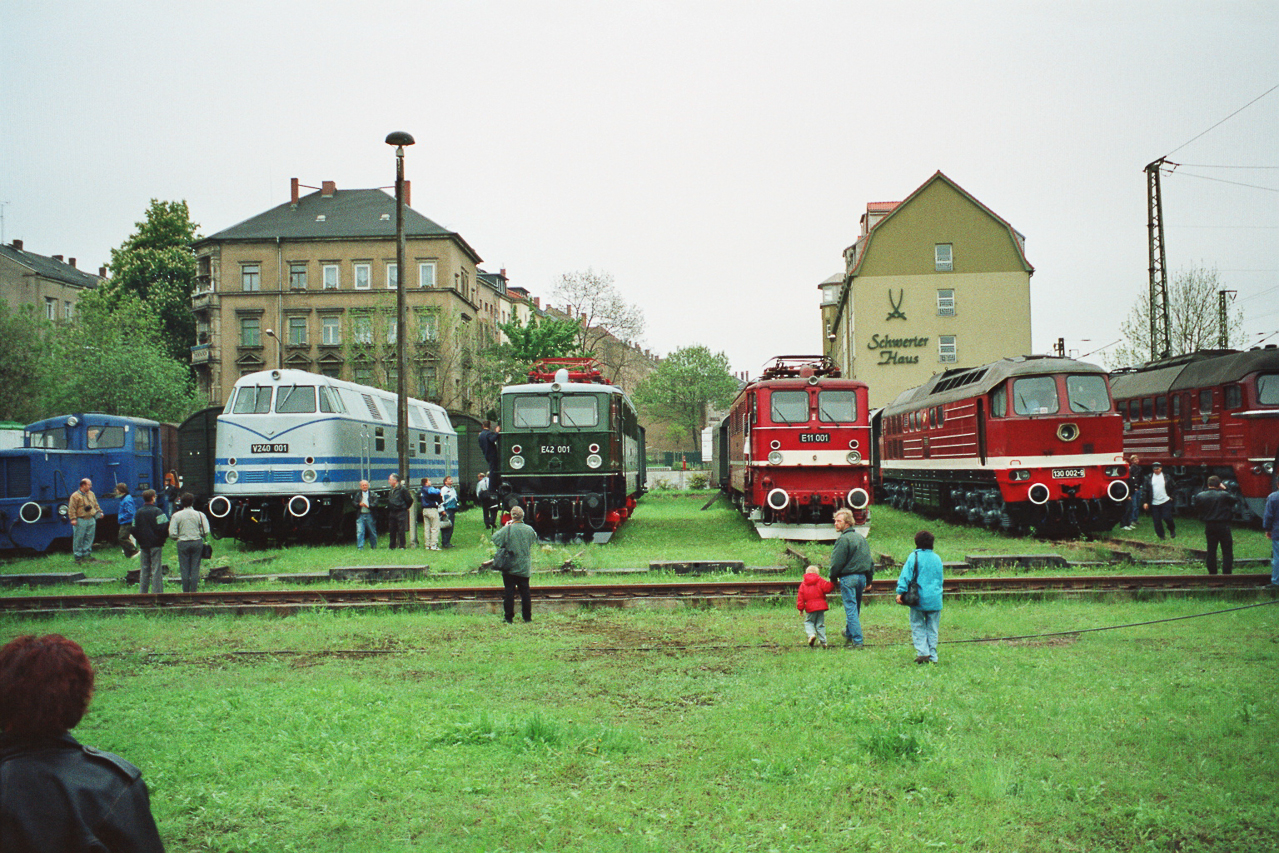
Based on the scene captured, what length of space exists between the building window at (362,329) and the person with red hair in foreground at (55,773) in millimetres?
51708

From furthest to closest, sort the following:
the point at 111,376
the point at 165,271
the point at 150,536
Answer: the point at 165,271, the point at 111,376, the point at 150,536

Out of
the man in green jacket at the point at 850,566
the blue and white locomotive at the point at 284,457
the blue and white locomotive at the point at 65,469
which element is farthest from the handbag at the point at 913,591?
the blue and white locomotive at the point at 65,469

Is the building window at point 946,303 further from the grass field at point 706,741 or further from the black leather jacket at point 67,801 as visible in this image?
the black leather jacket at point 67,801

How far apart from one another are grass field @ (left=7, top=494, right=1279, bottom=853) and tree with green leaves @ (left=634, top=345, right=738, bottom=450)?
8115 centimetres

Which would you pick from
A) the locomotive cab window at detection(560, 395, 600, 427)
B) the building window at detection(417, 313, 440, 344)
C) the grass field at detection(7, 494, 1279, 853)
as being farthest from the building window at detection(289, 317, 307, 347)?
the grass field at detection(7, 494, 1279, 853)

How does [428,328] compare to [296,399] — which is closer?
[296,399]

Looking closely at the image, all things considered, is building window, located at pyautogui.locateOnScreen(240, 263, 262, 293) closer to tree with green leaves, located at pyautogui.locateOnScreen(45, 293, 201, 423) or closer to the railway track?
tree with green leaves, located at pyautogui.locateOnScreen(45, 293, 201, 423)

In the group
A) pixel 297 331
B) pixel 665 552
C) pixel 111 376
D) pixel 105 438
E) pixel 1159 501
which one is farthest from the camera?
pixel 297 331

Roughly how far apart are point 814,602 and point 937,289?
3967 cm

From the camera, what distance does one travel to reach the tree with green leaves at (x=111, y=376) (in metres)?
41.5

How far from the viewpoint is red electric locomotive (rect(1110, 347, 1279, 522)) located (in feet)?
65.2

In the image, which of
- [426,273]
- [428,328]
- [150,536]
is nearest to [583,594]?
[150,536]

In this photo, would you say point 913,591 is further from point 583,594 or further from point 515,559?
point 583,594

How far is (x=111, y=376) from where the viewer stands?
137 feet
